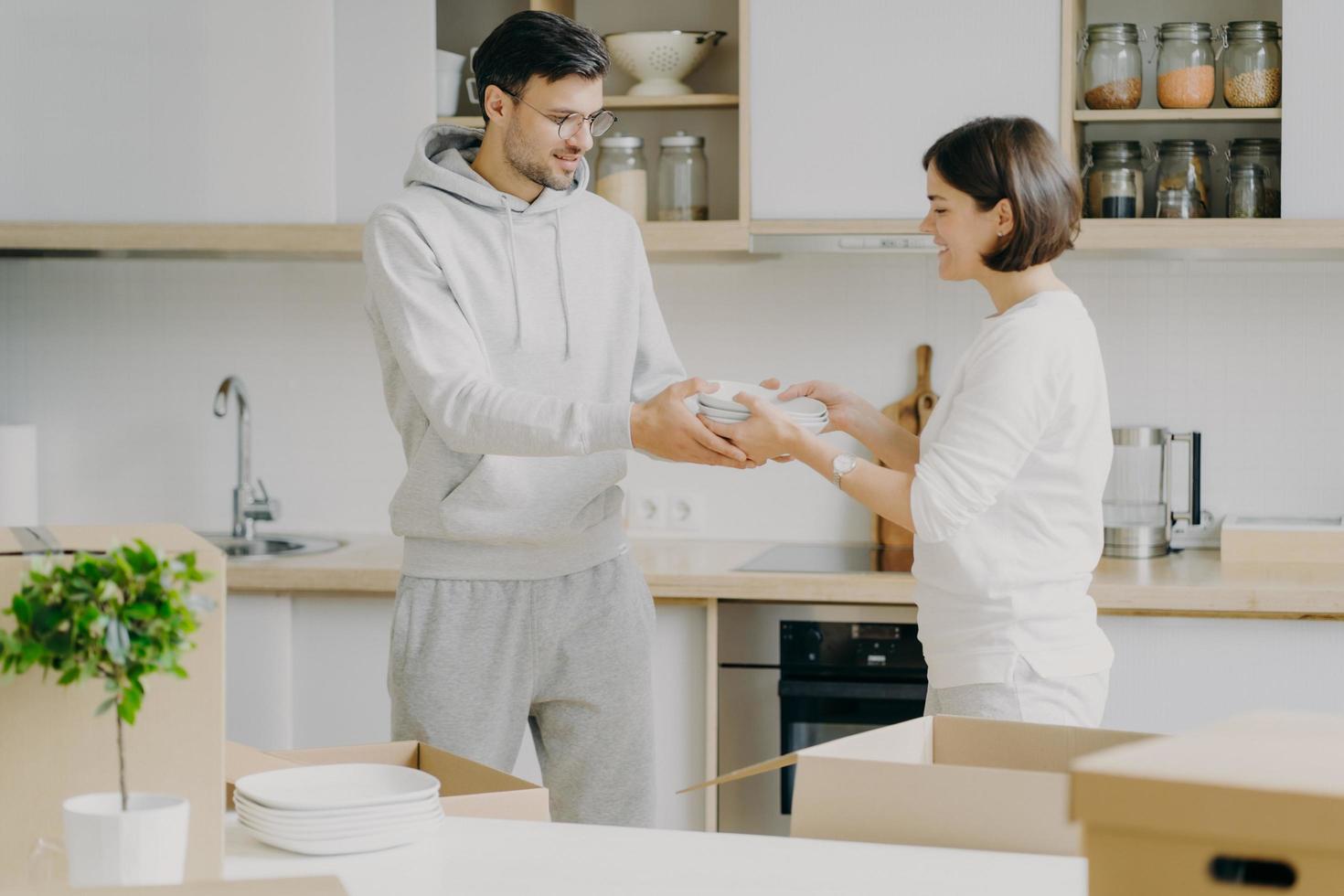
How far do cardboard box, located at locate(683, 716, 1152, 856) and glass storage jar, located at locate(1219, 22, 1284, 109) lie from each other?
199cm

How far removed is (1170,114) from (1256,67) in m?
0.18

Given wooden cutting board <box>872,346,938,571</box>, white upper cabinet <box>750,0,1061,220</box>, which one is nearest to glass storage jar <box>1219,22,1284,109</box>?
white upper cabinet <box>750,0,1061,220</box>

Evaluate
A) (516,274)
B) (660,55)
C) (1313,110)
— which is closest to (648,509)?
(660,55)

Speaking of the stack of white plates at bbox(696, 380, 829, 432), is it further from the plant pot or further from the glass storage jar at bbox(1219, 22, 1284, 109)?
the glass storage jar at bbox(1219, 22, 1284, 109)

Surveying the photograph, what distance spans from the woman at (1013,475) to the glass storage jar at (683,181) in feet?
4.11

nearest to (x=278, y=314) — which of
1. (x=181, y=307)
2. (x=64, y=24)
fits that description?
(x=181, y=307)

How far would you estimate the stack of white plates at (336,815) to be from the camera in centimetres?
120

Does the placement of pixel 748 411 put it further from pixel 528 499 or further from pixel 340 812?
pixel 340 812

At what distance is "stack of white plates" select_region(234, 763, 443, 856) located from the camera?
120 centimetres

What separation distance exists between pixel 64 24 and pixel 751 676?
1980 mm

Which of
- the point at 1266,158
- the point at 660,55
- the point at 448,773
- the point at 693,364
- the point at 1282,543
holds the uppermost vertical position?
the point at 660,55

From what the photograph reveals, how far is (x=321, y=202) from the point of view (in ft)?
9.99

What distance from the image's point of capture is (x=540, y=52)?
2010 millimetres

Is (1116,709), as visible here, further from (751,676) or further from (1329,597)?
(751,676)
